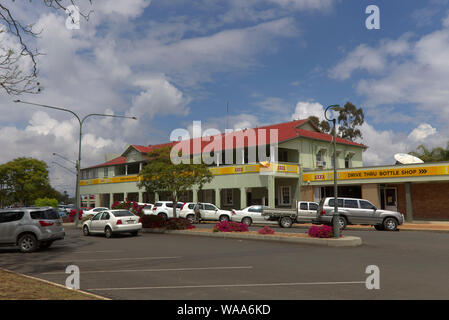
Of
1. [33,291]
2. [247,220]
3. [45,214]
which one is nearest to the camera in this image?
[33,291]

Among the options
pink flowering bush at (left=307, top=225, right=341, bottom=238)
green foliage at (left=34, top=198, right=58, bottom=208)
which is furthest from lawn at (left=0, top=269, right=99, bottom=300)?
green foliage at (left=34, top=198, right=58, bottom=208)

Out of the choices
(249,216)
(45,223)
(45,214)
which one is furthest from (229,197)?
(45,223)

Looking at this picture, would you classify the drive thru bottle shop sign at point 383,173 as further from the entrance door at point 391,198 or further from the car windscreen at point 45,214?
the car windscreen at point 45,214

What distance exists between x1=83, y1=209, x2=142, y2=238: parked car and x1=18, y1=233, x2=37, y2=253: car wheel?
6.25 metres

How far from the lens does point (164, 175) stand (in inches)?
963

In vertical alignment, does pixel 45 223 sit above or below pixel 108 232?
above

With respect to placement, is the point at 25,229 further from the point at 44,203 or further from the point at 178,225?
the point at 44,203

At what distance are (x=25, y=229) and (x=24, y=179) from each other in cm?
6365

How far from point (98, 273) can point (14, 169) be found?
70769 mm

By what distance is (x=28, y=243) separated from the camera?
15.5m

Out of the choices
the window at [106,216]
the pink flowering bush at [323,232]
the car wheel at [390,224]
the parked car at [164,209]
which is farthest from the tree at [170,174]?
the car wheel at [390,224]
